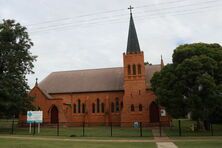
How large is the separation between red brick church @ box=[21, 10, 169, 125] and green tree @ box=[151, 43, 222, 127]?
14.9 meters

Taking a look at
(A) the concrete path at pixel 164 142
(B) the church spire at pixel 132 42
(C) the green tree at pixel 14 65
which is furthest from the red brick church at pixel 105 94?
(A) the concrete path at pixel 164 142

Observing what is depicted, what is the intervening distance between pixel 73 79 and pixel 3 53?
22.3 meters

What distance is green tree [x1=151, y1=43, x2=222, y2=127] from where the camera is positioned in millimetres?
31938

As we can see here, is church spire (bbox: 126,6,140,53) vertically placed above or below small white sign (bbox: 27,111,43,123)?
above

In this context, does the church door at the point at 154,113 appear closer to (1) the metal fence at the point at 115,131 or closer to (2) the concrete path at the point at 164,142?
(1) the metal fence at the point at 115,131

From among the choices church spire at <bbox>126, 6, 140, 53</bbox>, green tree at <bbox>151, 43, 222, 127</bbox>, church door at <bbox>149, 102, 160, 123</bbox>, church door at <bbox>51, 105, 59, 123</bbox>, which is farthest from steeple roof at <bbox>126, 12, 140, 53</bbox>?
green tree at <bbox>151, 43, 222, 127</bbox>

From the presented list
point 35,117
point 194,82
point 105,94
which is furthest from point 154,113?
point 35,117

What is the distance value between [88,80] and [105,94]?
16.8 feet

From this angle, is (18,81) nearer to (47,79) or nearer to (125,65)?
(125,65)

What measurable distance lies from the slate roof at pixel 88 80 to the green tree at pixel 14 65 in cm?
1749

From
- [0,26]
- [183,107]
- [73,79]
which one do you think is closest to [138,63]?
[73,79]

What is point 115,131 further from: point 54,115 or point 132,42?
point 132,42

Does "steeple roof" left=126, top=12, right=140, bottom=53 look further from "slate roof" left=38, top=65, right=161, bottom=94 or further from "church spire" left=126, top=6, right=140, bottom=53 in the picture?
"slate roof" left=38, top=65, right=161, bottom=94

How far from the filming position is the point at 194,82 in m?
33.2
